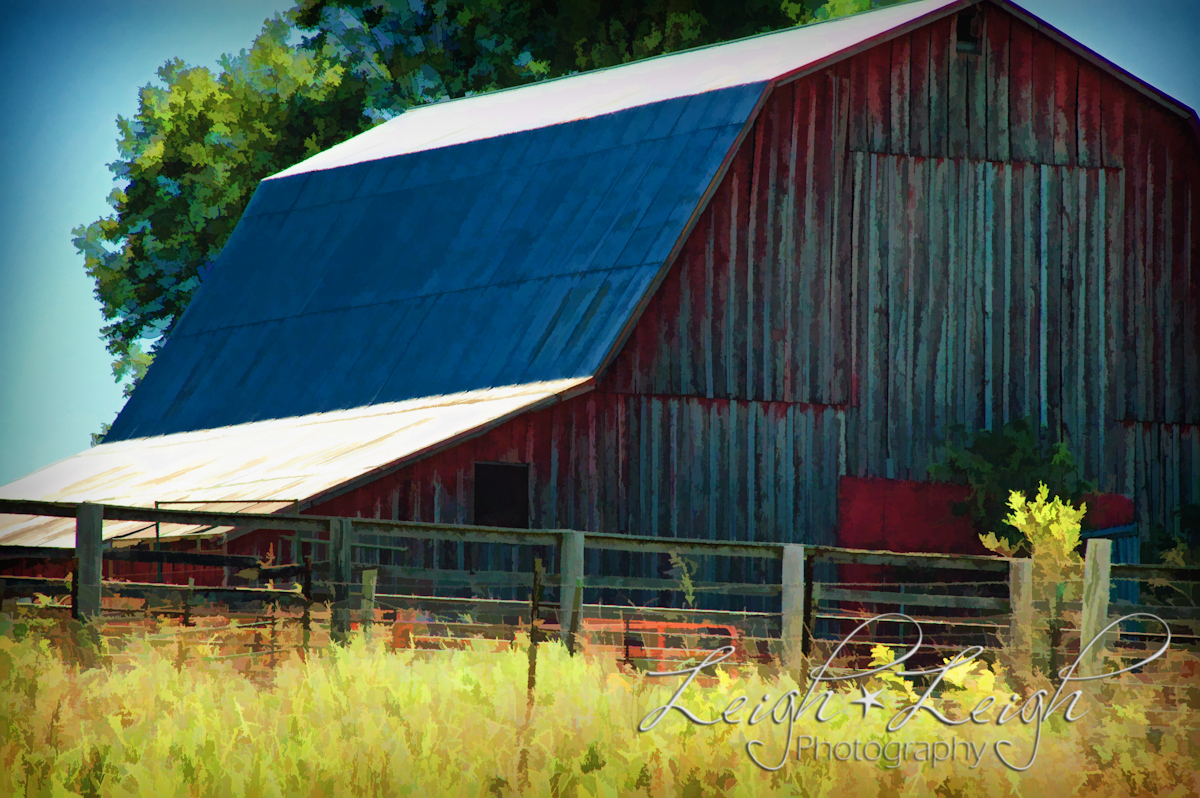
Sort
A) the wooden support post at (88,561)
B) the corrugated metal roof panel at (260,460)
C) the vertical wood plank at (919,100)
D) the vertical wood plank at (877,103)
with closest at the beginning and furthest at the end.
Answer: the wooden support post at (88,561), the corrugated metal roof panel at (260,460), the vertical wood plank at (877,103), the vertical wood plank at (919,100)

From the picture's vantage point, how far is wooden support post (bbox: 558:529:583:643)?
11859mm

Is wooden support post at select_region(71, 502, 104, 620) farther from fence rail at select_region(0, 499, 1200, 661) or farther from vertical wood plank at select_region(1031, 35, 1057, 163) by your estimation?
vertical wood plank at select_region(1031, 35, 1057, 163)

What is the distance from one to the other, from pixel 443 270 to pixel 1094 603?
45.9 feet

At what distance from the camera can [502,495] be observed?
20531 mm

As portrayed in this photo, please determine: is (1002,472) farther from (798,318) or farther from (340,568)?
(340,568)

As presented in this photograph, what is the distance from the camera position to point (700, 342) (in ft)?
64.4

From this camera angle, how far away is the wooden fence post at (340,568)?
38.6 feet

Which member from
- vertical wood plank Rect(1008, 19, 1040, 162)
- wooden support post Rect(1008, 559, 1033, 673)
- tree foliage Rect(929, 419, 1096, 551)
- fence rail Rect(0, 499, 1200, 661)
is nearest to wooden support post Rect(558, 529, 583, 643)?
fence rail Rect(0, 499, 1200, 661)

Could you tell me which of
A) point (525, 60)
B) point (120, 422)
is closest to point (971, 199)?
point (120, 422)

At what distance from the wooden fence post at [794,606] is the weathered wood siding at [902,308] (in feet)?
24.1

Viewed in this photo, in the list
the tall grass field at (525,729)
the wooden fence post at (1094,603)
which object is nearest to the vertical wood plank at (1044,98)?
the wooden fence post at (1094,603)

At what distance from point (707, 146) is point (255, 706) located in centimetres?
1272

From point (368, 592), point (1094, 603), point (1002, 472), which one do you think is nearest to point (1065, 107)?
point (1002, 472)

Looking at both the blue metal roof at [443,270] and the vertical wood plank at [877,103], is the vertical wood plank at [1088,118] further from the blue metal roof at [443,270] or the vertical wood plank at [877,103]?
the blue metal roof at [443,270]
